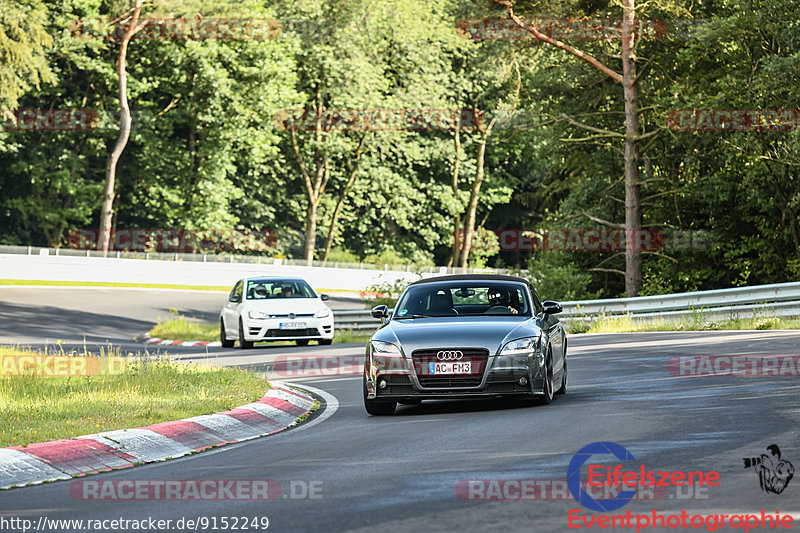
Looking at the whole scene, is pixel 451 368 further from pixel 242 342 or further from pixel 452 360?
pixel 242 342

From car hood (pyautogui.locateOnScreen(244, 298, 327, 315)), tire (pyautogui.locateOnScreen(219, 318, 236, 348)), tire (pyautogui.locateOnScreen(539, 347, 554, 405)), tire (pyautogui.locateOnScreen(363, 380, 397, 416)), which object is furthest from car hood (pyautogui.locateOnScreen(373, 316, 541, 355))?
tire (pyautogui.locateOnScreen(219, 318, 236, 348))

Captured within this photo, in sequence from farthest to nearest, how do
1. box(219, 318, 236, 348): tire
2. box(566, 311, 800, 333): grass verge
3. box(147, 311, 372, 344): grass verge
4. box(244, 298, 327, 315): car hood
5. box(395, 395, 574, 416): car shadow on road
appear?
box(147, 311, 372, 344): grass verge
box(219, 318, 236, 348): tire
box(244, 298, 327, 315): car hood
box(566, 311, 800, 333): grass verge
box(395, 395, 574, 416): car shadow on road

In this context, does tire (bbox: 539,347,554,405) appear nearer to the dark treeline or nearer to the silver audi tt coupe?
the silver audi tt coupe

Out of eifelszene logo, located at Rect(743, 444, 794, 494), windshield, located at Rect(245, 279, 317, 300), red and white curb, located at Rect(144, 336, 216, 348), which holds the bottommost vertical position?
eifelszene logo, located at Rect(743, 444, 794, 494)

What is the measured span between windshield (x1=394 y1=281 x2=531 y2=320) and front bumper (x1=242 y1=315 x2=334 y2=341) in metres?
13.4

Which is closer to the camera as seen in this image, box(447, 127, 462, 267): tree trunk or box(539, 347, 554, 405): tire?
box(539, 347, 554, 405): tire

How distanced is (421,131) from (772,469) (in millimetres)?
70702

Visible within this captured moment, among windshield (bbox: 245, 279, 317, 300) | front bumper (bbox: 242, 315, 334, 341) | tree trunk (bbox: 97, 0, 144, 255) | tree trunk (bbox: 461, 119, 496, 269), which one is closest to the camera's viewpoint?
front bumper (bbox: 242, 315, 334, 341)

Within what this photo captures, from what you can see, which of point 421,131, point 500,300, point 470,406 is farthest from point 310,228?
point 470,406

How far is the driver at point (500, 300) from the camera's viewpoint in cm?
1432

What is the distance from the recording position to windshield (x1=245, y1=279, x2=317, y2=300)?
29.2 m

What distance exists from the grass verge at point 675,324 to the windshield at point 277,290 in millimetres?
6681

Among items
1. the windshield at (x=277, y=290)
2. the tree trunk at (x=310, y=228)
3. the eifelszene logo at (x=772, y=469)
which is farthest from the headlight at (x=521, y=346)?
the tree trunk at (x=310, y=228)

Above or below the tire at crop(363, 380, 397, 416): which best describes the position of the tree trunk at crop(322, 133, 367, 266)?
above
